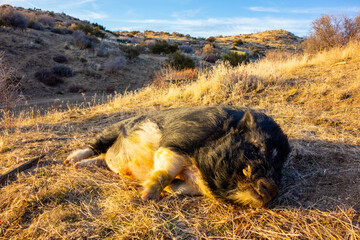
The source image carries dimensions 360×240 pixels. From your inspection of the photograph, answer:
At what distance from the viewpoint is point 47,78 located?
1744cm

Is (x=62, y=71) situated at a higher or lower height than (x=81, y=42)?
lower

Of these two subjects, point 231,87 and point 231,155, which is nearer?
point 231,155

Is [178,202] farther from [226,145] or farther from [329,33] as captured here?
[329,33]

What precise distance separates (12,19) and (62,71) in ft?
36.1

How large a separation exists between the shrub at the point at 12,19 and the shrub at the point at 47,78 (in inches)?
425

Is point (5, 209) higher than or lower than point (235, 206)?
lower

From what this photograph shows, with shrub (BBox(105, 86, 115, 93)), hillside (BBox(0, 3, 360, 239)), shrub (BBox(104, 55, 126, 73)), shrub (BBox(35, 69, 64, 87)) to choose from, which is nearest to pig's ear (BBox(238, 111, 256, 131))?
hillside (BBox(0, 3, 360, 239))

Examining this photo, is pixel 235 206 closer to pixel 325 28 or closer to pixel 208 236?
pixel 208 236

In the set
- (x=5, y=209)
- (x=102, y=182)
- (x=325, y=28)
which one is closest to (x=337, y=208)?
(x=102, y=182)

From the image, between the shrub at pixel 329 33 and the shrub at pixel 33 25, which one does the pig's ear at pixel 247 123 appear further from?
the shrub at pixel 33 25

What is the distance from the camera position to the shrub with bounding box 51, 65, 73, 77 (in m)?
18.7

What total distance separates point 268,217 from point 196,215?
25.3 inches

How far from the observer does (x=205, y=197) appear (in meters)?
2.35

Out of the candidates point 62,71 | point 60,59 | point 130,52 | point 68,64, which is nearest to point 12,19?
point 60,59
